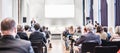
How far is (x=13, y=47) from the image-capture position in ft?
8.29

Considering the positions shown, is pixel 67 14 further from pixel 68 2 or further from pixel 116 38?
pixel 116 38

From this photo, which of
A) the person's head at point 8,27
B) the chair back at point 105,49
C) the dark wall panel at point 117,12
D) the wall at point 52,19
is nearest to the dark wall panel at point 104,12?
the dark wall panel at point 117,12

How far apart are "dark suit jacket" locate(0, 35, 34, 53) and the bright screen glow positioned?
20.4 meters

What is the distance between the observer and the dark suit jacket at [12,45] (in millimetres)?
2533

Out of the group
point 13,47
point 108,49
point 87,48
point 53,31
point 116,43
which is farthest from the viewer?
point 53,31

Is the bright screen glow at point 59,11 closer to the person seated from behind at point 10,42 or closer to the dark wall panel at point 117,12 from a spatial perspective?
the dark wall panel at point 117,12

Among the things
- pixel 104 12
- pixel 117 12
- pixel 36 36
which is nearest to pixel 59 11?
pixel 104 12

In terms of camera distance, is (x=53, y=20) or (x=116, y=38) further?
(x=53, y=20)

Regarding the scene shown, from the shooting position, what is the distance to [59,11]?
23.0m

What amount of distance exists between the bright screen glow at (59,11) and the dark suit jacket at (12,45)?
66.8ft

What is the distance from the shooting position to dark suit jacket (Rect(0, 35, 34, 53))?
2533mm

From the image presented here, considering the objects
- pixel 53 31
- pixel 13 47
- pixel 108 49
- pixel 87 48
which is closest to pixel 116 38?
pixel 87 48

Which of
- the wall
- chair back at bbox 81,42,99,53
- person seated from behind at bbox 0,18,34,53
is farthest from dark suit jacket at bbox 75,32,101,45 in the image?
the wall

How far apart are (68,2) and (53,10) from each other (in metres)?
1.40
